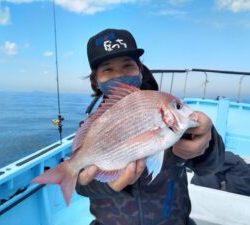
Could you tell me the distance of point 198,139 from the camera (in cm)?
125

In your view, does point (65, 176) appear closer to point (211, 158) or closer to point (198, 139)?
point (198, 139)

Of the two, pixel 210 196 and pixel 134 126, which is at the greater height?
pixel 134 126

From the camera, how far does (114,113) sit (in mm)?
1238

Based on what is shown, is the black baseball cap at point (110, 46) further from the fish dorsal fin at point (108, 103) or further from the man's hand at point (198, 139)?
the man's hand at point (198, 139)

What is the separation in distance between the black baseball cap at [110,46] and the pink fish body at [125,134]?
1.25 ft

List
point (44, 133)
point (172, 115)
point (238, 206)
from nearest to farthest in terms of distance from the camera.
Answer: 1. point (172, 115)
2. point (238, 206)
3. point (44, 133)

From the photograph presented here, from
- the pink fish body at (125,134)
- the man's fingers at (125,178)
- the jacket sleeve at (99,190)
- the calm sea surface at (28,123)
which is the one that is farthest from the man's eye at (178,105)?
the calm sea surface at (28,123)

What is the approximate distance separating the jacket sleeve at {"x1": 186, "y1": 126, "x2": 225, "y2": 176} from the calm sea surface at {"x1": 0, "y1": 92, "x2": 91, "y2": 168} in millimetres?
2728

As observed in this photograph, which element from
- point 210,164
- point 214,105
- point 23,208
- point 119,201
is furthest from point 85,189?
point 214,105

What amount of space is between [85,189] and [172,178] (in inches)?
17.1

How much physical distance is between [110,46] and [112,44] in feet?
0.07

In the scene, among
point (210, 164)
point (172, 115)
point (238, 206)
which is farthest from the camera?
point (238, 206)

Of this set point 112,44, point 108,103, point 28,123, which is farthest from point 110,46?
point 28,123

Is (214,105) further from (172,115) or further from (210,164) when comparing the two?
(172,115)
